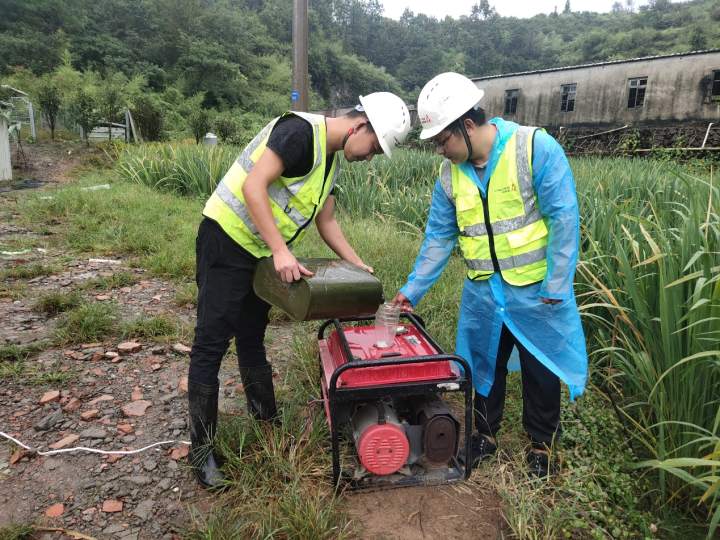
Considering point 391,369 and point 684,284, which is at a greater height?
point 684,284

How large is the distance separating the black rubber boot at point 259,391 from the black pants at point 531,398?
1019mm

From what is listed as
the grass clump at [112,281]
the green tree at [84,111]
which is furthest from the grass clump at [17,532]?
the green tree at [84,111]

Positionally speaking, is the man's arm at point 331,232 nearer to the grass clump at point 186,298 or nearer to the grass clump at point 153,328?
the grass clump at point 153,328

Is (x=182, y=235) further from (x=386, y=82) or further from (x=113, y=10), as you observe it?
(x=386, y=82)

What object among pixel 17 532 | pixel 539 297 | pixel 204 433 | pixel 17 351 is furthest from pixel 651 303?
pixel 17 351

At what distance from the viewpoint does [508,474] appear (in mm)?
2164

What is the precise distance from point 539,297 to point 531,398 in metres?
0.48

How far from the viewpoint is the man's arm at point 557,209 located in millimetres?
1917

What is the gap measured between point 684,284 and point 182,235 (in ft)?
16.6

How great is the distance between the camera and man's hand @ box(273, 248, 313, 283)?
1.83 m

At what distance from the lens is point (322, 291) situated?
1814mm

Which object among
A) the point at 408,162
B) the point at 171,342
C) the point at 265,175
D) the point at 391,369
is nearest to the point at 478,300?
the point at 391,369

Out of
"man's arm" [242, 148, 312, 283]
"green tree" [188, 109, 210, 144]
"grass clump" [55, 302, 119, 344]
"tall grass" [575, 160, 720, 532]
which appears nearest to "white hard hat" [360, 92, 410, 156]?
"man's arm" [242, 148, 312, 283]

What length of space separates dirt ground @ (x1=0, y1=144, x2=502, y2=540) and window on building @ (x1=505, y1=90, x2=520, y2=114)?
25985mm
